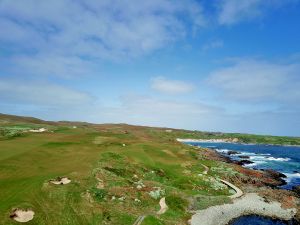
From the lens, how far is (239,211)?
150ft

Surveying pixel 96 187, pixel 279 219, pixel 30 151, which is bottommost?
pixel 279 219

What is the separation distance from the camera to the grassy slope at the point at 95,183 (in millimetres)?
36188

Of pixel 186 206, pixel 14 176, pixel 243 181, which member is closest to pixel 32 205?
pixel 14 176

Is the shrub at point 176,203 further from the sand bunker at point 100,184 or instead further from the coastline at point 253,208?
the sand bunker at point 100,184

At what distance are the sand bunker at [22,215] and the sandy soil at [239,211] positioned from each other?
66.9ft

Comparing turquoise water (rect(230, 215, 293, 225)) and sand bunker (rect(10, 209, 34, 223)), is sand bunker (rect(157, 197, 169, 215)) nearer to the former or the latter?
turquoise water (rect(230, 215, 293, 225))

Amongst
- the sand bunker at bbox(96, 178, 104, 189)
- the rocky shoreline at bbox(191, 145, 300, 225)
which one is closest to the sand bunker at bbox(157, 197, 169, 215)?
the rocky shoreline at bbox(191, 145, 300, 225)

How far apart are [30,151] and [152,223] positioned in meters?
33.7

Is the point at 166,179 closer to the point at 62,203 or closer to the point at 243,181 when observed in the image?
the point at 243,181

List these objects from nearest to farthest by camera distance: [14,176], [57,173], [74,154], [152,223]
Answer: [152,223] → [14,176] → [57,173] → [74,154]

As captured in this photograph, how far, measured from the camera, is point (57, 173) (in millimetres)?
47281

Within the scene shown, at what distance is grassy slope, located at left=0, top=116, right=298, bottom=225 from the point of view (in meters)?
36.2

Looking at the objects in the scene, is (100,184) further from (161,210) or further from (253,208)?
(253,208)

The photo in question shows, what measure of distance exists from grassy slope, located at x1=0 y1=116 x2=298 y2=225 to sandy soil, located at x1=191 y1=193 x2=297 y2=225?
6.03 feet
